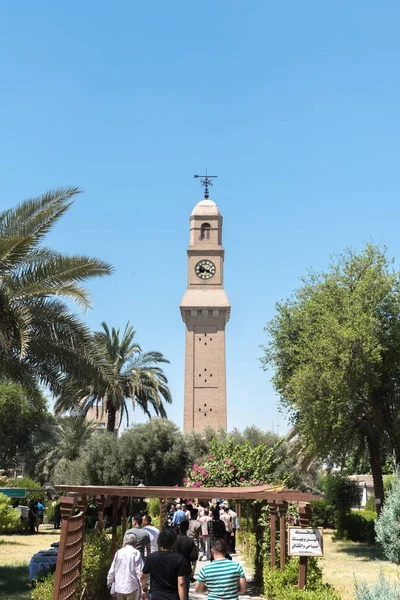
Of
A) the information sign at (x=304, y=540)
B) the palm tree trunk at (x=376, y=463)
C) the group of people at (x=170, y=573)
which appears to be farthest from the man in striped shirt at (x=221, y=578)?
the palm tree trunk at (x=376, y=463)

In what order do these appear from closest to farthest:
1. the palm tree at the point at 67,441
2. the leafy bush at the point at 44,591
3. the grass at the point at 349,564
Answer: the leafy bush at the point at 44,591, the grass at the point at 349,564, the palm tree at the point at 67,441

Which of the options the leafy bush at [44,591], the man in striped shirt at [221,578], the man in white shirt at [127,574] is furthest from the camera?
the leafy bush at [44,591]

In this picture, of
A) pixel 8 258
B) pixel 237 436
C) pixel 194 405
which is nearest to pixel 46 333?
pixel 8 258

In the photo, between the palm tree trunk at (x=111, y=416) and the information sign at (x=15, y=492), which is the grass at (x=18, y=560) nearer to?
the information sign at (x=15, y=492)

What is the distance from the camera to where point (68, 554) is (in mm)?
9719

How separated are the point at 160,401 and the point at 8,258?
27.8 metres

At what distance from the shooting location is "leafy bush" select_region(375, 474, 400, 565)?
12352mm

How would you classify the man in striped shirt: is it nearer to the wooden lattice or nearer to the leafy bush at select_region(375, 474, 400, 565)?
the wooden lattice

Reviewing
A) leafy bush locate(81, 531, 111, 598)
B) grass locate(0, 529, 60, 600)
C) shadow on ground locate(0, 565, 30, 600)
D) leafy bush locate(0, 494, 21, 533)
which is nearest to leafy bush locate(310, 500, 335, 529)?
grass locate(0, 529, 60, 600)

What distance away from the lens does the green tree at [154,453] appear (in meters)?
39.0

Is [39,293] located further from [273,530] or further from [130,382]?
[130,382]

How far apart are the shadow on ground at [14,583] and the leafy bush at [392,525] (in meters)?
6.70

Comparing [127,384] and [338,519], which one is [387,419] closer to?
[338,519]

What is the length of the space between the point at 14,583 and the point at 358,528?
18238mm
